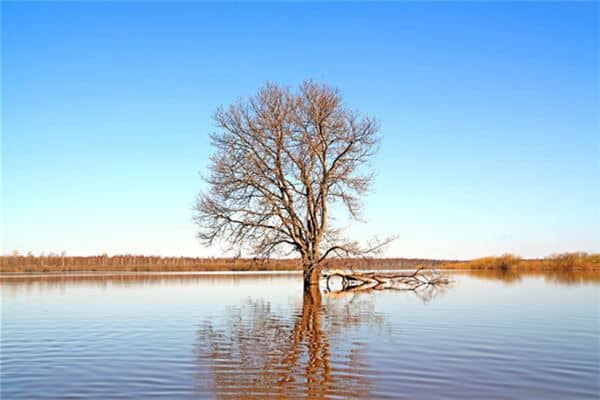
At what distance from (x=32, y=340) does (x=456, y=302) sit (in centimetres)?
1607

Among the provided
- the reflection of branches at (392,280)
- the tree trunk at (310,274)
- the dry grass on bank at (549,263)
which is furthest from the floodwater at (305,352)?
the dry grass on bank at (549,263)

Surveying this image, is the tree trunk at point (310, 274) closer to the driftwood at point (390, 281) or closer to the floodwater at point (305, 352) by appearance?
the driftwood at point (390, 281)

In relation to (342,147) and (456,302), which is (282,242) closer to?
(342,147)

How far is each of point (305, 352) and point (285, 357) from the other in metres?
0.62

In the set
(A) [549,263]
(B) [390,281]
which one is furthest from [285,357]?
(A) [549,263]

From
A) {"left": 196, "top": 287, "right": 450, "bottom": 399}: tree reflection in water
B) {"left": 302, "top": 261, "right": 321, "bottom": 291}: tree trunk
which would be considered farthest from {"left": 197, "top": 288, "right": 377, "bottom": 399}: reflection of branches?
{"left": 302, "top": 261, "right": 321, "bottom": 291}: tree trunk

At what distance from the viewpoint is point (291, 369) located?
909cm

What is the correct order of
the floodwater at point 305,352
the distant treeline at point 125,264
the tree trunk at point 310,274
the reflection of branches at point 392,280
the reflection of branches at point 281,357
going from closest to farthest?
the reflection of branches at point 281,357 → the floodwater at point 305,352 → the tree trunk at point 310,274 → the reflection of branches at point 392,280 → the distant treeline at point 125,264

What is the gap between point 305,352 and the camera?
10617 mm

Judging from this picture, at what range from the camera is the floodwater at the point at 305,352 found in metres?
7.93

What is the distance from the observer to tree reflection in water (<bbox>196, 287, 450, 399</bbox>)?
7.81m

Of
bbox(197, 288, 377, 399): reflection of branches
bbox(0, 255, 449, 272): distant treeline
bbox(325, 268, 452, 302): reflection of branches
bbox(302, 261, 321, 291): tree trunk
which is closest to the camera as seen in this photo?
bbox(197, 288, 377, 399): reflection of branches

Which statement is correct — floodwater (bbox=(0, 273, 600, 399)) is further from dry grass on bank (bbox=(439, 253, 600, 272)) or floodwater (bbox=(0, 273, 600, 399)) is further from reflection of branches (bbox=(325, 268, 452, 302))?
dry grass on bank (bbox=(439, 253, 600, 272))

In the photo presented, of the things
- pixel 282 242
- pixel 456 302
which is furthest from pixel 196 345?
pixel 282 242
